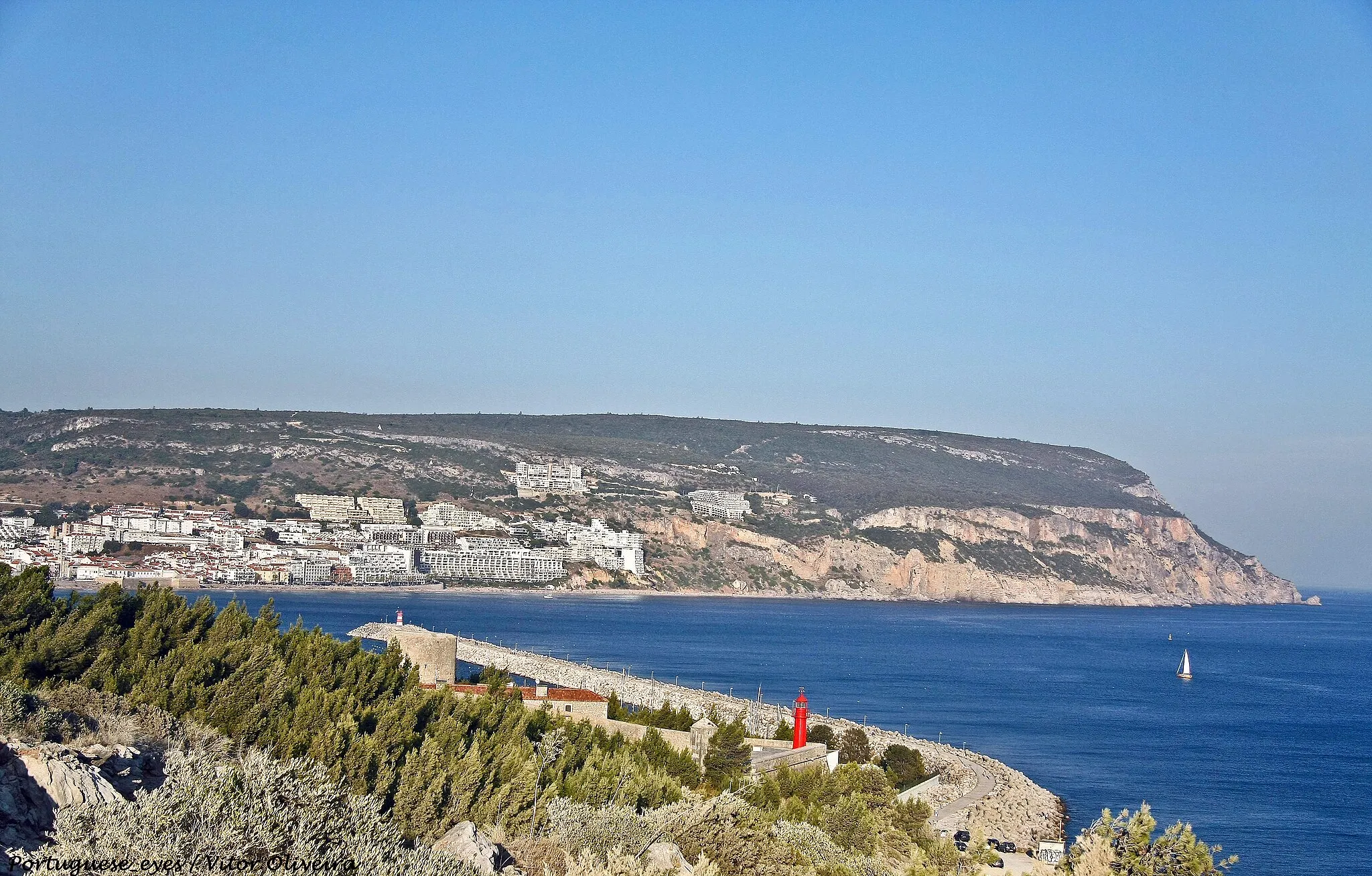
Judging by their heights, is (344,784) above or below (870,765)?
above

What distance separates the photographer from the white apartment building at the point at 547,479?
117 m

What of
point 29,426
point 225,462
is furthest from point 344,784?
point 29,426

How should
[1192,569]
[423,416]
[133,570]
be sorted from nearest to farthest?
1. [133,570]
2. [1192,569]
3. [423,416]

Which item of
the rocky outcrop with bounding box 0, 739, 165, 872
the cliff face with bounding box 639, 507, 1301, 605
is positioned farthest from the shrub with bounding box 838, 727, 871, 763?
the cliff face with bounding box 639, 507, 1301, 605

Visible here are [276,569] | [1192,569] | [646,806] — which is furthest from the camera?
[1192,569]

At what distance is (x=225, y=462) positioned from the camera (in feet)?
360

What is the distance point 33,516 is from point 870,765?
76.7 metres

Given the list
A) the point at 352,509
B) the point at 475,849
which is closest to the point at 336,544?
the point at 352,509

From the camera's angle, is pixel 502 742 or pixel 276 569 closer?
pixel 502 742

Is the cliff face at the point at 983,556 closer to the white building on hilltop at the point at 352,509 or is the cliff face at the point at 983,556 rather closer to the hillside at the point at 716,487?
the hillside at the point at 716,487

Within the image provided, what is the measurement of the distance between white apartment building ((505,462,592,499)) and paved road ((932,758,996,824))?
8901cm

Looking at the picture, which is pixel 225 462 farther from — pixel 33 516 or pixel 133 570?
pixel 133 570

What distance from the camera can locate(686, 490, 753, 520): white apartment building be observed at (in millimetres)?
117562

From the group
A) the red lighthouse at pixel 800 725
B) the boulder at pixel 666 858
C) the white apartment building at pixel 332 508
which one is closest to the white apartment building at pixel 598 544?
the white apartment building at pixel 332 508
